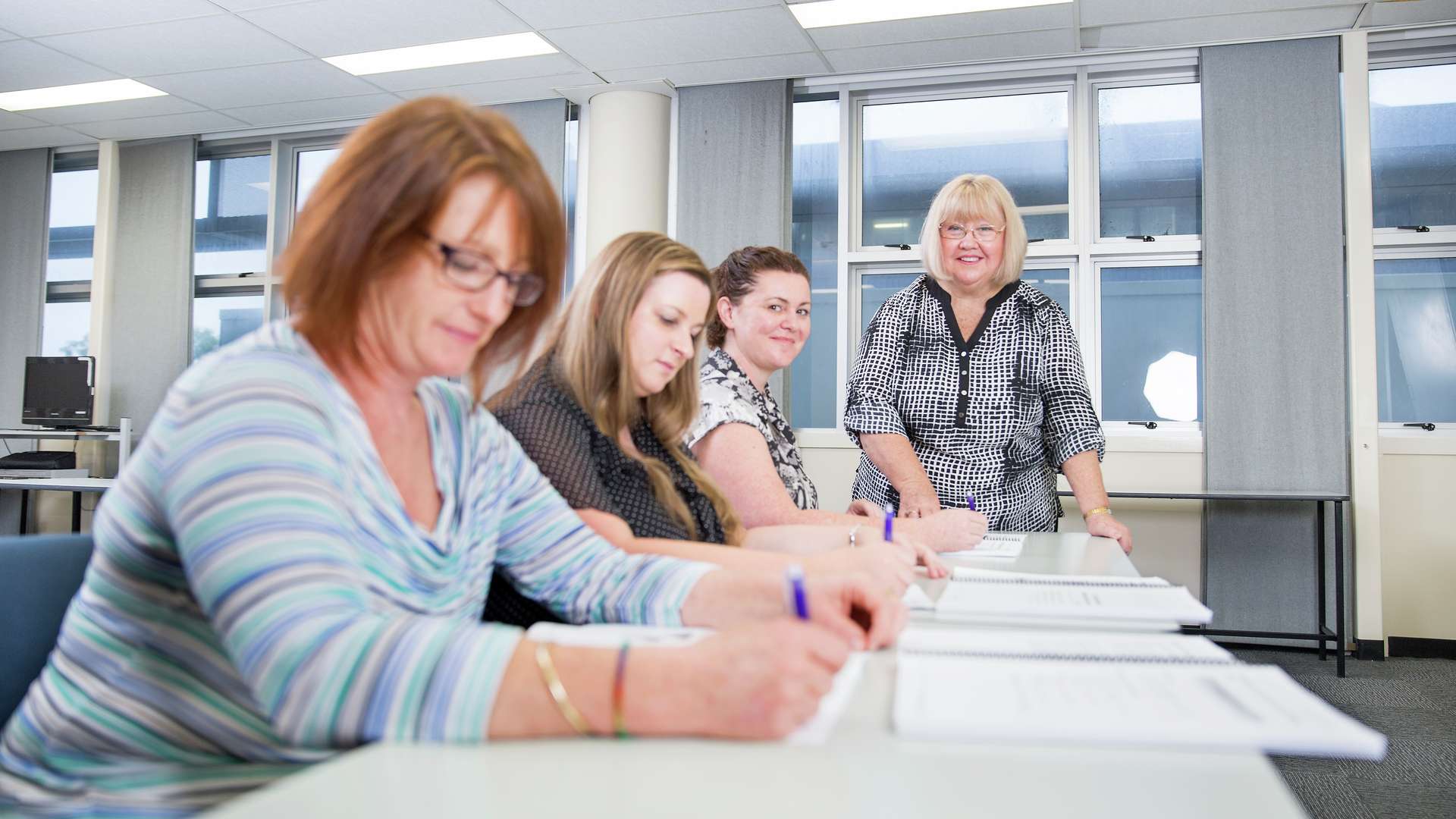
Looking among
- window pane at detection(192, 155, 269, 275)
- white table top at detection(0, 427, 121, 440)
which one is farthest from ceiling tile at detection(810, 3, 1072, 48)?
white table top at detection(0, 427, 121, 440)

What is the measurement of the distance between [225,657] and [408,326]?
297 millimetres

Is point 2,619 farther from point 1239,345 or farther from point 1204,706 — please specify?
point 1239,345

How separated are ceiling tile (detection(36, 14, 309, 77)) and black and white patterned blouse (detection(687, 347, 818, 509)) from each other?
3.39 m

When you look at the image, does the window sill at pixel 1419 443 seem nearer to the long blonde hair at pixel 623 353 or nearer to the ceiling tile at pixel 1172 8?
the ceiling tile at pixel 1172 8

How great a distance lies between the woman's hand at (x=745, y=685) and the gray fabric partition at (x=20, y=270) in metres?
7.10

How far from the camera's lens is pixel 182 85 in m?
5.25

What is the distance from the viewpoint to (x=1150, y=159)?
4.90 meters

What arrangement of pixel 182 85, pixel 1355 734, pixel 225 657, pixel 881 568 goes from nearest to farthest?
pixel 1355 734 → pixel 225 657 → pixel 881 568 → pixel 182 85

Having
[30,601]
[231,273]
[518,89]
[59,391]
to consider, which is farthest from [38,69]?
[30,601]

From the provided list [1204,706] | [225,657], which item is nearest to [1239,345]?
[1204,706]

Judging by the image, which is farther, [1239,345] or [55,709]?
[1239,345]

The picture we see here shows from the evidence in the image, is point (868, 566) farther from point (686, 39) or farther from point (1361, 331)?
point (1361, 331)

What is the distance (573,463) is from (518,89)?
436 centimetres

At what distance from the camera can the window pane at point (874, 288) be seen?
522cm
